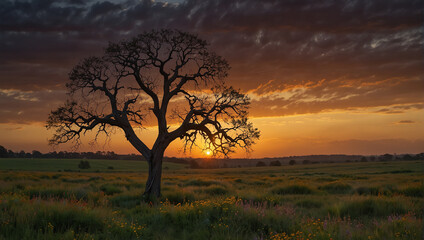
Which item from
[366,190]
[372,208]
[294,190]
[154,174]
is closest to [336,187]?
[366,190]

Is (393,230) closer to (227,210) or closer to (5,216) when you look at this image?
(227,210)

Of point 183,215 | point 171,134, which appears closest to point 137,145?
point 171,134

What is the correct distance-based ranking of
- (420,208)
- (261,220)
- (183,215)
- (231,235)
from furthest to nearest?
1. (420,208)
2. (183,215)
3. (261,220)
4. (231,235)

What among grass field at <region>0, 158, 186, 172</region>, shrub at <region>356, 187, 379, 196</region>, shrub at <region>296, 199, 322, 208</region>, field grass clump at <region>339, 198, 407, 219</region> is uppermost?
field grass clump at <region>339, 198, 407, 219</region>

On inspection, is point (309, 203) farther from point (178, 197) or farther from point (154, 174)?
point (154, 174)

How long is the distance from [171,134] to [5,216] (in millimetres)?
12082

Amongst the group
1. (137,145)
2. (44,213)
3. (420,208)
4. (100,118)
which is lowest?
(420,208)

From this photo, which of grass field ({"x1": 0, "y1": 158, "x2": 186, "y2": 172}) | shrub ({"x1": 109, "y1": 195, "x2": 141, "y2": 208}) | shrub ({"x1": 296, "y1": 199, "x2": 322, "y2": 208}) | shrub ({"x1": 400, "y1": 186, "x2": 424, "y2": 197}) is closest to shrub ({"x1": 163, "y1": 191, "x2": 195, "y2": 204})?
shrub ({"x1": 109, "y1": 195, "x2": 141, "y2": 208})

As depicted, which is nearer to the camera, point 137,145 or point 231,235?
point 231,235

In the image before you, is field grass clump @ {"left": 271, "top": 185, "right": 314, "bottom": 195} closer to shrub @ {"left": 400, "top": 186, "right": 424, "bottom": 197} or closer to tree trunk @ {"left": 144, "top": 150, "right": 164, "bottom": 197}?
shrub @ {"left": 400, "top": 186, "right": 424, "bottom": 197}

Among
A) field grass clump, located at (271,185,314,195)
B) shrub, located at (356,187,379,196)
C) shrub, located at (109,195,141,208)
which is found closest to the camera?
shrub, located at (109,195,141,208)

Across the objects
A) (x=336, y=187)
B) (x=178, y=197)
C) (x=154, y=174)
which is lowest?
(x=336, y=187)

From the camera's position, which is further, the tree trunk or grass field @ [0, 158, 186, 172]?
grass field @ [0, 158, 186, 172]

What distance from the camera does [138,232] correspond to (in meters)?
8.71
